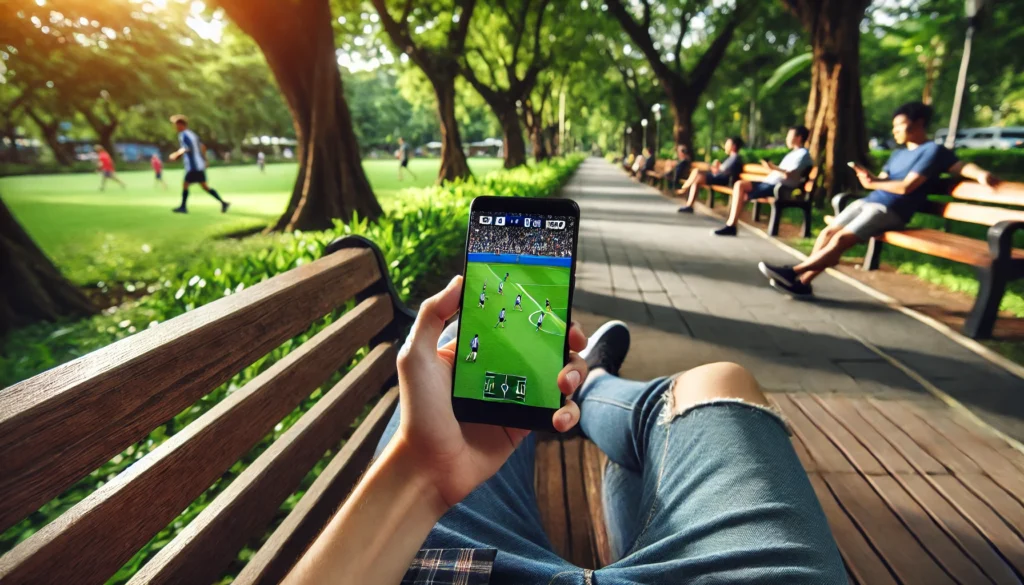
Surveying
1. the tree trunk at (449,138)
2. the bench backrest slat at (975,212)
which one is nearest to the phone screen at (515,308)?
the bench backrest slat at (975,212)

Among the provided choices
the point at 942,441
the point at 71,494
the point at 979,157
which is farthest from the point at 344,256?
the point at 979,157

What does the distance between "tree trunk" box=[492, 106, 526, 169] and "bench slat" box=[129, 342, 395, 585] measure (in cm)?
2224

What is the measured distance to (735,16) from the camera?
57.0ft

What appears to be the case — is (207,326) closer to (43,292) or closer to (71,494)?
(71,494)

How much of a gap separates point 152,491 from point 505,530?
2.43ft

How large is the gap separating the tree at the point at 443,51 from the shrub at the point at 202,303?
11.7 m

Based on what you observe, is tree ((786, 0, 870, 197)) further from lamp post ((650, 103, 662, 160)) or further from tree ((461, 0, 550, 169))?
tree ((461, 0, 550, 169))

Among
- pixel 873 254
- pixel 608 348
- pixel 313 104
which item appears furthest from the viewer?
pixel 313 104

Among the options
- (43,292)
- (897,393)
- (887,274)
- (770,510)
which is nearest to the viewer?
(770,510)

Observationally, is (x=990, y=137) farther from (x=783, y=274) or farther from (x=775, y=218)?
(x=783, y=274)

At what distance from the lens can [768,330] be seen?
13.4ft

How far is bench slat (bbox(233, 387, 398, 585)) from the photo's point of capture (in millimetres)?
1224

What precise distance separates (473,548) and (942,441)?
2.53m

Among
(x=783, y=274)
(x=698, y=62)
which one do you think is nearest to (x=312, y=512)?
(x=783, y=274)
